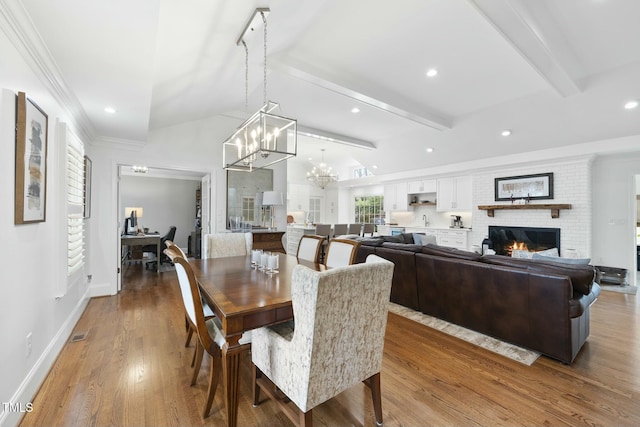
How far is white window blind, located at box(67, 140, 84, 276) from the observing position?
2.63 meters

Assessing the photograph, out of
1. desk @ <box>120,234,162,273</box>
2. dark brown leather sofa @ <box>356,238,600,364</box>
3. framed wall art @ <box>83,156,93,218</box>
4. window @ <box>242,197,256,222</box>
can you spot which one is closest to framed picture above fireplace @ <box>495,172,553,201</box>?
dark brown leather sofa @ <box>356,238,600,364</box>

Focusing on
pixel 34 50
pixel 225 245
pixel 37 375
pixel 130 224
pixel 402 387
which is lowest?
pixel 402 387

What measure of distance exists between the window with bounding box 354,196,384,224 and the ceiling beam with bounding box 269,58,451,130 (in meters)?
4.89

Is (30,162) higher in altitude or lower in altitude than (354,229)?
higher

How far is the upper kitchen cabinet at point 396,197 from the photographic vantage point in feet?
27.0

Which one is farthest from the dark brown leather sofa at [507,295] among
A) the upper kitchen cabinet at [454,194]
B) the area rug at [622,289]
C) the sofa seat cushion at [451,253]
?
the upper kitchen cabinet at [454,194]

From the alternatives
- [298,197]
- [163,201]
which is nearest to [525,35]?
[163,201]

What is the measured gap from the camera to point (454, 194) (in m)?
7.11

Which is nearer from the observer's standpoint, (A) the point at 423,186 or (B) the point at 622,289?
(B) the point at 622,289

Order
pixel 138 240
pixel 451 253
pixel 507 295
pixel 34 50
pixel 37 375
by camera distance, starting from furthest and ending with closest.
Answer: pixel 138 240 < pixel 451 253 < pixel 507 295 < pixel 37 375 < pixel 34 50

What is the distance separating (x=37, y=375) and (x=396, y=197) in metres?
8.01

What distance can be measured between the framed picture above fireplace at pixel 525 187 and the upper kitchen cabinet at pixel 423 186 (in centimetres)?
157

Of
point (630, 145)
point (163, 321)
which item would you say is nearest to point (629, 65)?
point (630, 145)

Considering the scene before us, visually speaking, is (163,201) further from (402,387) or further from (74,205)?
(402,387)
